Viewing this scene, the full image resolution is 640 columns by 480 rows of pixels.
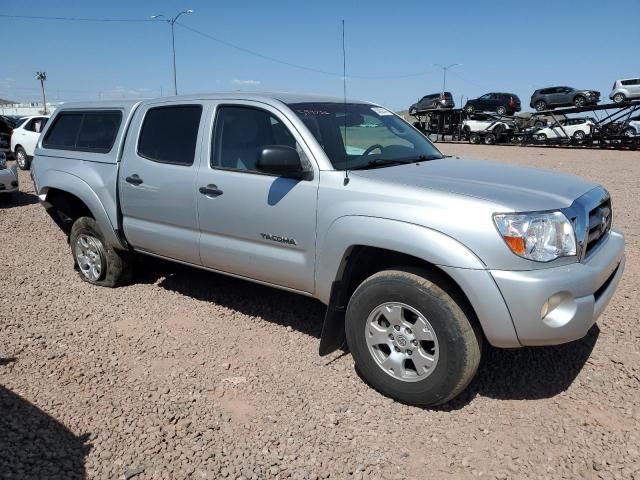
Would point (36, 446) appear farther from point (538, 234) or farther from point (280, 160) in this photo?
point (538, 234)

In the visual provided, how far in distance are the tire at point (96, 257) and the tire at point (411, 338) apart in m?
2.85

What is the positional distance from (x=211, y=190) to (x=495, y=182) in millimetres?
2039

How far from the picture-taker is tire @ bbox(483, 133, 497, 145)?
105ft

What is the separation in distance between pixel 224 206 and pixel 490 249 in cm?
200

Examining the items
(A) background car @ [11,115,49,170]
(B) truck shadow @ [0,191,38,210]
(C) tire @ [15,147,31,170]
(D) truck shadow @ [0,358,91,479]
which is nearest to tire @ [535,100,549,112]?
(A) background car @ [11,115,49,170]

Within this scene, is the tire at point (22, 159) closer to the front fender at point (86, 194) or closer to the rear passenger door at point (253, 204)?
the front fender at point (86, 194)

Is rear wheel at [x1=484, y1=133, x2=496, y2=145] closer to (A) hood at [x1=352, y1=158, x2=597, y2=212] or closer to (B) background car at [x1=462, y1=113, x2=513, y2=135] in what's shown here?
(B) background car at [x1=462, y1=113, x2=513, y2=135]

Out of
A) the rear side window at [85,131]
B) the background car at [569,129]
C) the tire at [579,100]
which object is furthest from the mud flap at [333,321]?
the tire at [579,100]

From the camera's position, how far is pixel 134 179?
457cm

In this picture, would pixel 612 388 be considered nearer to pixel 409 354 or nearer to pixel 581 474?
pixel 581 474

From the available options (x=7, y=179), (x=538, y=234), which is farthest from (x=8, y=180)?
(x=538, y=234)

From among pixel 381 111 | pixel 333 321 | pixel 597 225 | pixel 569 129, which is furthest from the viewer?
pixel 569 129

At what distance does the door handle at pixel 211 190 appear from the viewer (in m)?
3.95

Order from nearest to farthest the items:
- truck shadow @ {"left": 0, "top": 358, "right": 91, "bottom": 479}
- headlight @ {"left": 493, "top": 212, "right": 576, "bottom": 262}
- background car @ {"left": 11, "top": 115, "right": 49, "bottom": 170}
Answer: truck shadow @ {"left": 0, "top": 358, "right": 91, "bottom": 479} → headlight @ {"left": 493, "top": 212, "right": 576, "bottom": 262} → background car @ {"left": 11, "top": 115, "right": 49, "bottom": 170}
